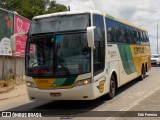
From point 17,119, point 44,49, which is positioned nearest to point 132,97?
point 44,49

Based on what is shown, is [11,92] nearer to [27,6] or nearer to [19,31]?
[19,31]

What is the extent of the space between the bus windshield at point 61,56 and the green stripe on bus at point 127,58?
13.6 feet

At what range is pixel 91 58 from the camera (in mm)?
11000

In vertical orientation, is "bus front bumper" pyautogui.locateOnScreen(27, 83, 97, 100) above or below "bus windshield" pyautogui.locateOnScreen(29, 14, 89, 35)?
below

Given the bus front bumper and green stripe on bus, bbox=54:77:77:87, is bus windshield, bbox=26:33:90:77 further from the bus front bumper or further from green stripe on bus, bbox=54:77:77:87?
the bus front bumper

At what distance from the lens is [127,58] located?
16.3 m

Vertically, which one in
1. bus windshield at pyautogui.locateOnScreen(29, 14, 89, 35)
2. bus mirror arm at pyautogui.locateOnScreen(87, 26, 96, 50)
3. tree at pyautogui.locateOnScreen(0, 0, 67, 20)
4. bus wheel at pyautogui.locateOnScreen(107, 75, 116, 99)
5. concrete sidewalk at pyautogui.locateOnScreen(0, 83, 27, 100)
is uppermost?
tree at pyautogui.locateOnScreen(0, 0, 67, 20)

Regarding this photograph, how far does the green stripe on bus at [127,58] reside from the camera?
50.5ft

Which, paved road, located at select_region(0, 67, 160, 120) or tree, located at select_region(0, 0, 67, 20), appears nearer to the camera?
paved road, located at select_region(0, 67, 160, 120)

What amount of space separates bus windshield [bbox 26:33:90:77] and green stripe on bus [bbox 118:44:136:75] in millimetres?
4157

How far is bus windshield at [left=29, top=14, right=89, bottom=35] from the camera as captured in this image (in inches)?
446

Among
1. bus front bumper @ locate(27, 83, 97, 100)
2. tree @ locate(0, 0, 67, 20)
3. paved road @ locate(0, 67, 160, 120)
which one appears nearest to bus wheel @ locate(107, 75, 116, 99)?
paved road @ locate(0, 67, 160, 120)

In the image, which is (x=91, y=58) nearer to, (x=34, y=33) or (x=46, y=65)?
(x=46, y=65)

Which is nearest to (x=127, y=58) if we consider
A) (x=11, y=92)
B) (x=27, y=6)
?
(x=11, y=92)
